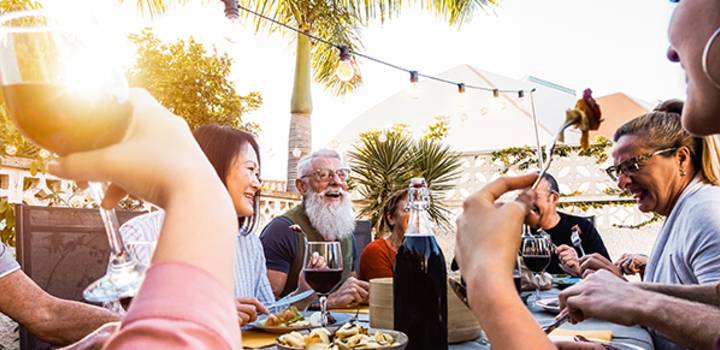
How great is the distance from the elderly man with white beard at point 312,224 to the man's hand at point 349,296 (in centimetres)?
89

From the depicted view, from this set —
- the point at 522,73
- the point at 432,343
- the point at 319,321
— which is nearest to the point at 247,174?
the point at 319,321

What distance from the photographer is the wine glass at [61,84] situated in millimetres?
515

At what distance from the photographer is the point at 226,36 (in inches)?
169

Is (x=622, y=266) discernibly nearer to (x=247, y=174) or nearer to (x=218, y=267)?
(x=247, y=174)

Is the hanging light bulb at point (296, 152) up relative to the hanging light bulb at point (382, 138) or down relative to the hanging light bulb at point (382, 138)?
down

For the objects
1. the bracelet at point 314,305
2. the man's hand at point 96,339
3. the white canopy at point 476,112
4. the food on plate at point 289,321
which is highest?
the white canopy at point 476,112

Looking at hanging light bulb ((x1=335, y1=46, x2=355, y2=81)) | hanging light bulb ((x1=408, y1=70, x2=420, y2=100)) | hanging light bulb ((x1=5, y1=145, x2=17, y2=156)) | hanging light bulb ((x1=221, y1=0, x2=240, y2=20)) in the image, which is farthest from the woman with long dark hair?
hanging light bulb ((x1=408, y1=70, x2=420, y2=100))

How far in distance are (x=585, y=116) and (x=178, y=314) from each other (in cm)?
91

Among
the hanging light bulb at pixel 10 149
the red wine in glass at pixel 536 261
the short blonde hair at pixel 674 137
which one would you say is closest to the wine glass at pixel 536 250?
the red wine in glass at pixel 536 261

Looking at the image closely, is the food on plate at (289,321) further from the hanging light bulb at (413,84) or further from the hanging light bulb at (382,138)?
the hanging light bulb at (382,138)

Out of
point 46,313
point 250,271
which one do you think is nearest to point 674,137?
point 250,271

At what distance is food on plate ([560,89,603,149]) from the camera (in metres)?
1.06

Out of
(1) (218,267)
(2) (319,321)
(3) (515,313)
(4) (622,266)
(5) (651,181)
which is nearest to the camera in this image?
(1) (218,267)

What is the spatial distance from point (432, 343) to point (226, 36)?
11.6 feet
